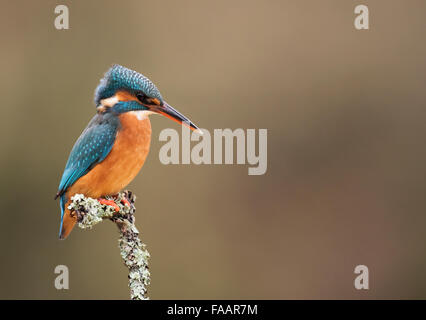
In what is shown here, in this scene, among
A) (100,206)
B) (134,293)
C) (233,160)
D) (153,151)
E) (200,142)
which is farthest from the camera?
(233,160)

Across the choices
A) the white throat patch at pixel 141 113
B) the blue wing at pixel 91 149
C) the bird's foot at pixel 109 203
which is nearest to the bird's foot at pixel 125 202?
the bird's foot at pixel 109 203

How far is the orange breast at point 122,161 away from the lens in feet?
8.57

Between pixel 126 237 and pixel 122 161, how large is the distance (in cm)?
36

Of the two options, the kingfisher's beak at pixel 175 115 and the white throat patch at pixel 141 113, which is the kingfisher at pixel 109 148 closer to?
the white throat patch at pixel 141 113

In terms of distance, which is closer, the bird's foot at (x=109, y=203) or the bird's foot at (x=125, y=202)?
the bird's foot at (x=109, y=203)

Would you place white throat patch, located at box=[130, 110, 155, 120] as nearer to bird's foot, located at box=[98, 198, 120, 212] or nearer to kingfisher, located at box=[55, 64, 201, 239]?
kingfisher, located at box=[55, 64, 201, 239]

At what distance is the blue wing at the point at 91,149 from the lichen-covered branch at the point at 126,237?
0.82 feet

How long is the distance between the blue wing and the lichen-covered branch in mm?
250

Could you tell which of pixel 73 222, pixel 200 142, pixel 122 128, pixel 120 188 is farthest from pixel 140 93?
pixel 200 142

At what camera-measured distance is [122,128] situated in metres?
2.64

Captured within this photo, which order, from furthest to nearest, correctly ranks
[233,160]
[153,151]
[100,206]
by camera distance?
[233,160] → [153,151] → [100,206]

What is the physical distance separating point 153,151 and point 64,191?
1.88m

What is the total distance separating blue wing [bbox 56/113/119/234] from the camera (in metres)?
2.63

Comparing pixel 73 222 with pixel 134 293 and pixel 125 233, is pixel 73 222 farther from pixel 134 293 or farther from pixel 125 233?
pixel 134 293
